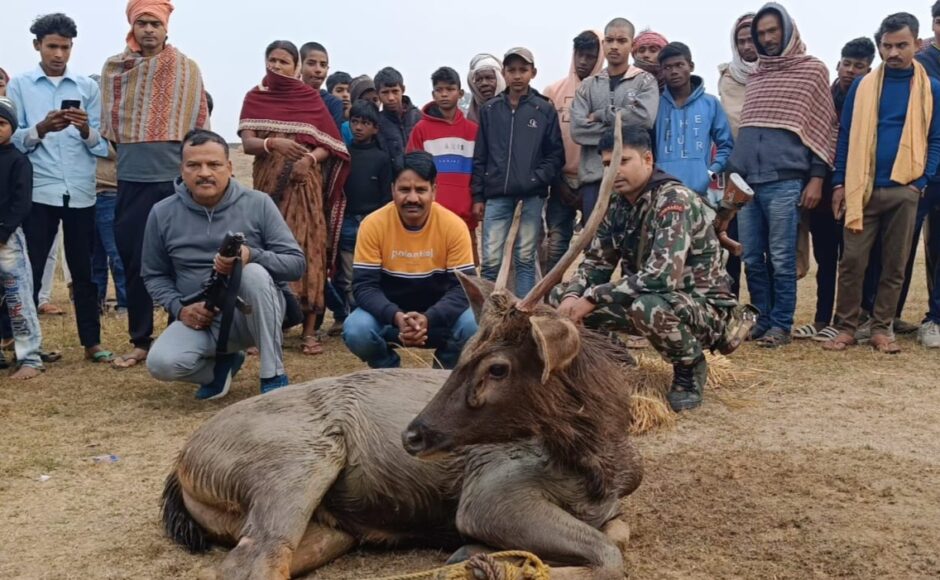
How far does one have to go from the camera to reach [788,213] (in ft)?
25.8

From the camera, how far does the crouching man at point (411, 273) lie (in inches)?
231

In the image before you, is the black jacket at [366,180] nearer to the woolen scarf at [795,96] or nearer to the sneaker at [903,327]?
the woolen scarf at [795,96]

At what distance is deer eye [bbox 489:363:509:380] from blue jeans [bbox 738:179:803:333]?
17.2 feet

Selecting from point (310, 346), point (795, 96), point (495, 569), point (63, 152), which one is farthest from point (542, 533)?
point (63, 152)

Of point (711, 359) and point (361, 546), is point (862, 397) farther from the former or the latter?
point (361, 546)

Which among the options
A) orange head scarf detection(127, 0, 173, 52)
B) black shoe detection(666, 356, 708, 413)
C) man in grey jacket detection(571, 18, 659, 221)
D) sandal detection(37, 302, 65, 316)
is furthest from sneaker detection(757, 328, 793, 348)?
sandal detection(37, 302, 65, 316)

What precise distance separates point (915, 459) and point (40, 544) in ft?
14.0

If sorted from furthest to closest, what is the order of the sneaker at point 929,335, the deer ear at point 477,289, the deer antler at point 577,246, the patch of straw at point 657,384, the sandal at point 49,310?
the sandal at point 49,310
the sneaker at point 929,335
the patch of straw at point 657,384
the deer ear at point 477,289
the deer antler at point 577,246

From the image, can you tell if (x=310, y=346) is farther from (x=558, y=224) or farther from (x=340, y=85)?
(x=340, y=85)

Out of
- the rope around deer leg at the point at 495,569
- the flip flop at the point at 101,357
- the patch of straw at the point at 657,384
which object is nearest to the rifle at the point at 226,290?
the flip flop at the point at 101,357

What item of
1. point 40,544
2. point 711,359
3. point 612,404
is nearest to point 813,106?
point 711,359

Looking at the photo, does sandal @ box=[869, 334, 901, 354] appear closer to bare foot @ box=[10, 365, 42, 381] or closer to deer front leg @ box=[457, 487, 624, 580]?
deer front leg @ box=[457, 487, 624, 580]

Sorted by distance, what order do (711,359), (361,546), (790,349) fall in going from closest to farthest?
(361,546)
(711,359)
(790,349)

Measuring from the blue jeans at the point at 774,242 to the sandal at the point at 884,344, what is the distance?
688 mm
